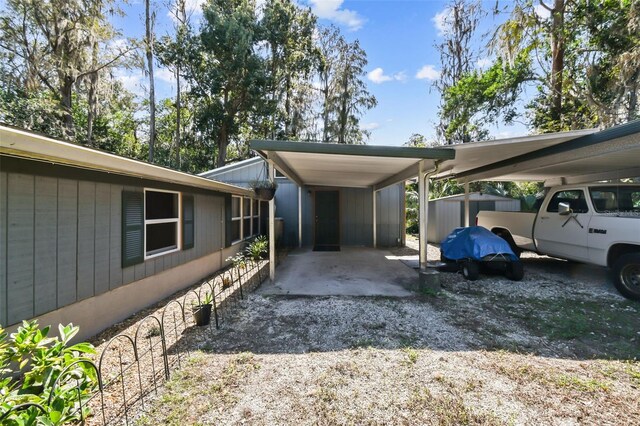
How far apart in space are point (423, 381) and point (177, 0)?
2015cm

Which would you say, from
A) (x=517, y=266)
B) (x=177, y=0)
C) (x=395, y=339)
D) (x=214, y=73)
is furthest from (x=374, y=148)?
(x=177, y=0)

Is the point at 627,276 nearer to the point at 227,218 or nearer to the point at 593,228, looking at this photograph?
the point at 593,228

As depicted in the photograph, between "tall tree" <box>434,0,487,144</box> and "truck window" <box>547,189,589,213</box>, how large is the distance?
9143 mm

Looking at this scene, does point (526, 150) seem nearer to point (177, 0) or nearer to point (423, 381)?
point (423, 381)

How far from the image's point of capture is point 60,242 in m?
2.88

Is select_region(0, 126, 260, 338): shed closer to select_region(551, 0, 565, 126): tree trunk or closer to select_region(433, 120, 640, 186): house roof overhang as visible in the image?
select_region(433, 120, 640, 186): house roof overhang

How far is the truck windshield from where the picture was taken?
495cm

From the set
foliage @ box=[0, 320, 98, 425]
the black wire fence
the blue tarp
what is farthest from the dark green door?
foliage @ box=[0, 320, 98, 425]

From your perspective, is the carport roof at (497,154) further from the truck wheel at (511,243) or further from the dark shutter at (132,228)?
the dark shutter at (132,228)

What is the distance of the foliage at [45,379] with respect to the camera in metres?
1.57

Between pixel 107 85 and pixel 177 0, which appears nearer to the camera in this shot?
pixel 107 85

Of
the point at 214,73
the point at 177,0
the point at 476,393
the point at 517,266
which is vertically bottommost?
the point at 476,393

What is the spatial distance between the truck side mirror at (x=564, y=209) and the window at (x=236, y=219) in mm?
7265

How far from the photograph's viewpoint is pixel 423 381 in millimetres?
2436
